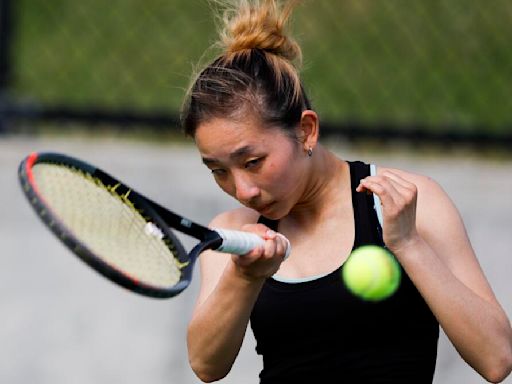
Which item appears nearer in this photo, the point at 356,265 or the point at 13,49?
the point at 356,265

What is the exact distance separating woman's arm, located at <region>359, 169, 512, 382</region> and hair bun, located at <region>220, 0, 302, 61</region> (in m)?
0.47

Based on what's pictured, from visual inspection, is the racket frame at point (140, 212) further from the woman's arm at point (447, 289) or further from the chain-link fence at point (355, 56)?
the chain-link fence at point (355, 56)

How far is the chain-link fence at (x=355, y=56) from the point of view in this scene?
5.97m

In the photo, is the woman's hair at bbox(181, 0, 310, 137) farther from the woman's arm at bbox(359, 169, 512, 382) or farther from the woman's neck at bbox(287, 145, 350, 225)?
the woman's arm at bbox(359, 169, 512, 382)

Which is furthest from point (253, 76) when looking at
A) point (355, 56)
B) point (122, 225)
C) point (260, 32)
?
point (355, 56)

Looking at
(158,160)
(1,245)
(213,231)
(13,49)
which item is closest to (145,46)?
(13,49)

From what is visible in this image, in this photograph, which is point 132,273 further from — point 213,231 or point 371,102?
point 371,102

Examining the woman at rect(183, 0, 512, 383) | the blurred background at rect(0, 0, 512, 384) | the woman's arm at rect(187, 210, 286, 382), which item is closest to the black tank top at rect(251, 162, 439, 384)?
the woman at rect(183, 0, 512, 383)

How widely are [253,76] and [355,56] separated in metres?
3.09

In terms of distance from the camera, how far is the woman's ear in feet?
10.0

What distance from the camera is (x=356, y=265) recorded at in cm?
299

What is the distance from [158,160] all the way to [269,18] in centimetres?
208

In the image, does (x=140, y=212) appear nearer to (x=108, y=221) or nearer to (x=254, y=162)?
(x=108, y=221)

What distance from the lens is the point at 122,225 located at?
9.51 feet
